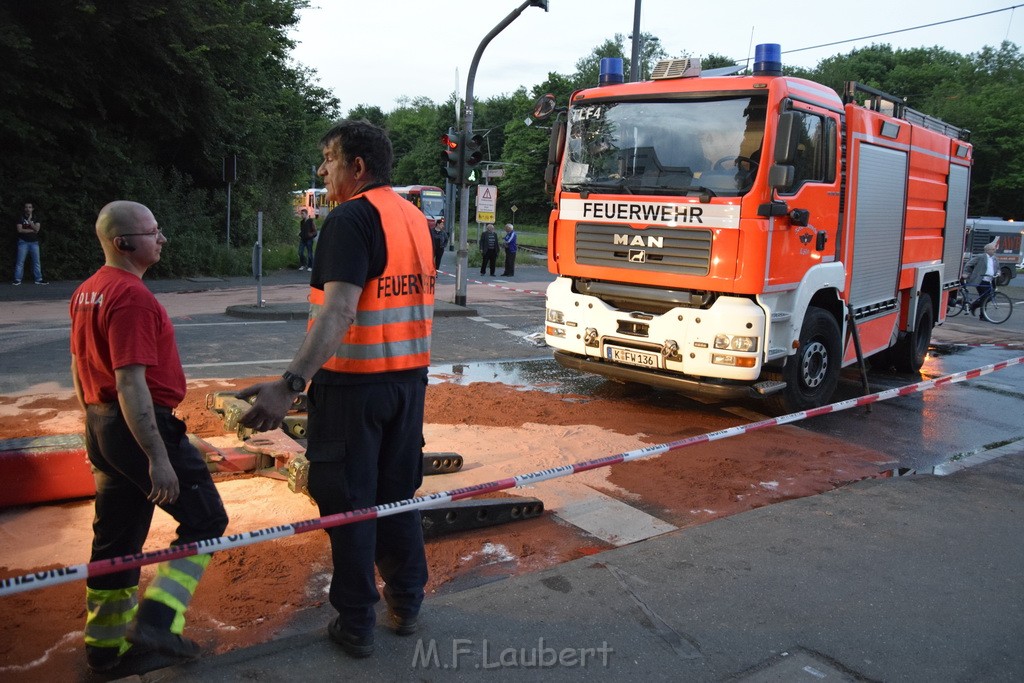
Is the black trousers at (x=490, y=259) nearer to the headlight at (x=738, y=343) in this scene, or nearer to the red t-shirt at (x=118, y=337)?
the headlight at (x=738, y=343)

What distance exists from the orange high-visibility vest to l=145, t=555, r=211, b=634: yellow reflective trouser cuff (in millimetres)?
949

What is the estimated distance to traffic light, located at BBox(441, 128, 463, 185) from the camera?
15508mm

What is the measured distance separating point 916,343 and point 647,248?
17.7ft

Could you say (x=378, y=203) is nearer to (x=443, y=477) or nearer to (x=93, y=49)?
(x=443, y=477)

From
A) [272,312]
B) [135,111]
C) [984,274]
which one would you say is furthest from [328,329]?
[135,111]

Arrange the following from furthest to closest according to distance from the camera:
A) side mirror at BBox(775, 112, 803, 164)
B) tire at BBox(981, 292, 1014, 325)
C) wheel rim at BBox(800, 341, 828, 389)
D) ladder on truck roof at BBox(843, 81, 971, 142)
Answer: tire at BBox(981, 292, 1014, 325) < ladder on truck roof at BBox(843, 81, 971, 142) < wheel rim at BBox(800, 341, 828, 389) < side mirror at BBox(775, 112, 803, 164)

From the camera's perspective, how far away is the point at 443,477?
5895 millimetres

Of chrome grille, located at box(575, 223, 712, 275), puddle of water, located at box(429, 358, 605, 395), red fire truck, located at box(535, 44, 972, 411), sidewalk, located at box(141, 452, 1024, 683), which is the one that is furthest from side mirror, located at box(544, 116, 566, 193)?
sidewalk, located at box(141, 452, 1024, 683)

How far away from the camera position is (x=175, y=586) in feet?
10.9

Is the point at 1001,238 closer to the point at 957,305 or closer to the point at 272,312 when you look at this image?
the point at 957,305

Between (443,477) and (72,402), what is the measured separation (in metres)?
3.89

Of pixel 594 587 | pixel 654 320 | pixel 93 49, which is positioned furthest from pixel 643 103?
pixel 93 49


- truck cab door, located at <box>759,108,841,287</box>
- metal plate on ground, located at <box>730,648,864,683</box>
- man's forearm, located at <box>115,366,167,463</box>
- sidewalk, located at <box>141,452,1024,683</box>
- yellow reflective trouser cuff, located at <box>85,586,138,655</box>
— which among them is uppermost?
truck cab door, located at <box>759,108,841,287</box>

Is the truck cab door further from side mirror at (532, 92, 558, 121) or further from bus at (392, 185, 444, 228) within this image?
bus at (392, 185, 444, 228)
